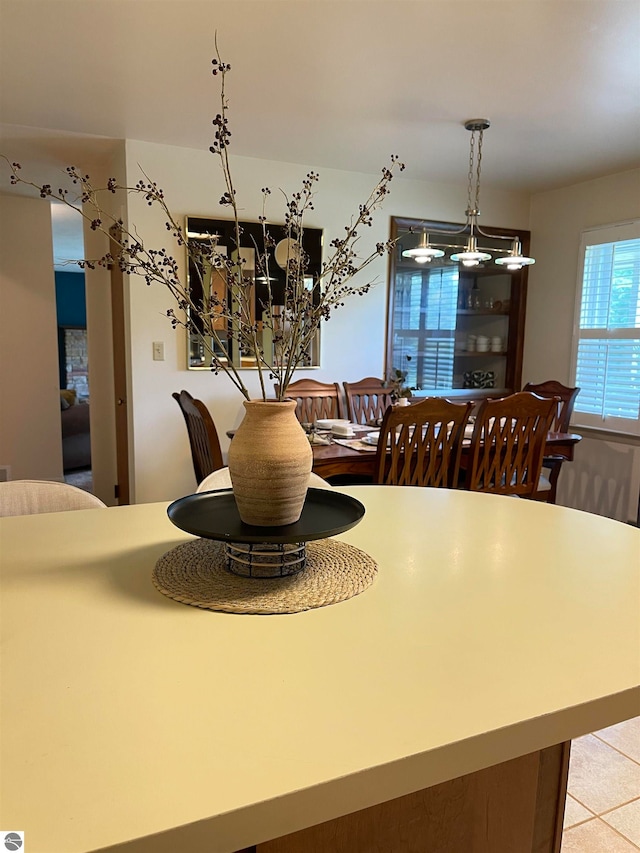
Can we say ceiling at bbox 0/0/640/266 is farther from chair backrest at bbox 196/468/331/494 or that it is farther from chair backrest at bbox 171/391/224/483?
chair backrest at bbox 196/468/331/494

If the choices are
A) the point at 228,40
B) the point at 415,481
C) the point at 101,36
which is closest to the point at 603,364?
the point at 415,481

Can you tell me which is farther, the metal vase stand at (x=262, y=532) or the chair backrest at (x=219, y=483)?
the chair backrest at (x=219, y=483)

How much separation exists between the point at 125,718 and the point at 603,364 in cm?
416

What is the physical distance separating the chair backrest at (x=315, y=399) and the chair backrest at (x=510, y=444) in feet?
3.91

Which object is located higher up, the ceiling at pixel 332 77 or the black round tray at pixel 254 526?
the ceiling at pixel 332 77

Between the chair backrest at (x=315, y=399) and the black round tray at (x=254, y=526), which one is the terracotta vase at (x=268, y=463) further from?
the chair backrest at (x=315, y=399)

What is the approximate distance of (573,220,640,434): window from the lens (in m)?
3.90

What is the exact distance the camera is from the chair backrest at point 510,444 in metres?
2.68

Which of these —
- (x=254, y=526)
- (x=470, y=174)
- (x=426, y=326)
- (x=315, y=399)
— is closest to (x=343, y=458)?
(x=315, y=399)

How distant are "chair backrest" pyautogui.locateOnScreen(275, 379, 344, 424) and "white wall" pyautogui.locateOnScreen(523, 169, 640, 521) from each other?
5.89 ft

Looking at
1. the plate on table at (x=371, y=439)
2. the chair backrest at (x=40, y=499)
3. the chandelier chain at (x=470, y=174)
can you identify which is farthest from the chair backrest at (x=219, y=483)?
the chandelier chain at (x=470, y=174)

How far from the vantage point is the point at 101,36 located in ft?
7.40

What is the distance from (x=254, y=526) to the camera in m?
1.00

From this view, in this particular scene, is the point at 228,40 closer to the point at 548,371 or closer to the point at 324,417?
the point at 324,417
